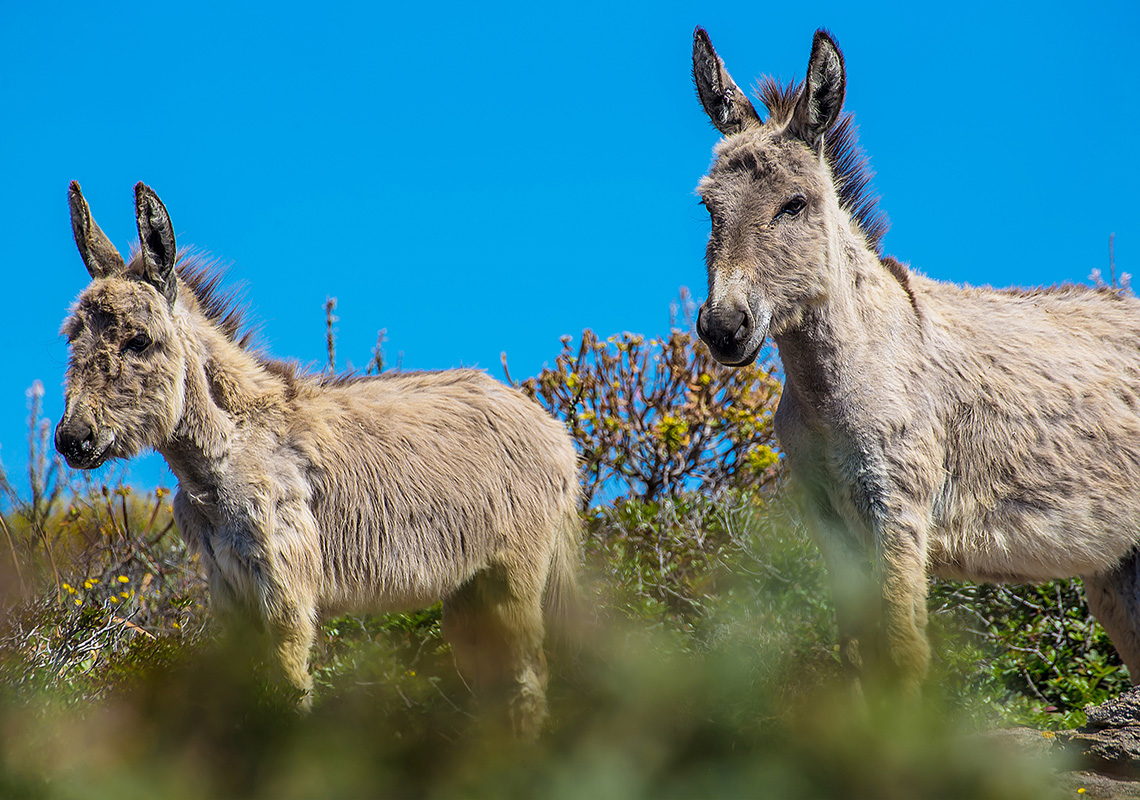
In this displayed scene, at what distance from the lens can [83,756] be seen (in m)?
2.70

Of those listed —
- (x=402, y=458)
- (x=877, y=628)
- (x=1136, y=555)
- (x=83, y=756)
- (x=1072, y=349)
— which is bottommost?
(x=83, y=756)

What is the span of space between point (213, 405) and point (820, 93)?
2992 mm

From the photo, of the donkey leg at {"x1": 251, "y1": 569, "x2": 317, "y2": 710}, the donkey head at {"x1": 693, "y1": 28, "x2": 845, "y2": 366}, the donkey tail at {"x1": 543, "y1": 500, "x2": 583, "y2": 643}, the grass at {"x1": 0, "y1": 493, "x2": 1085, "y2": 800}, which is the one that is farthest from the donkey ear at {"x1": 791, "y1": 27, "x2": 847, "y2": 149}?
the donkey leg at {"x1": 251, "y1": 569, "x2": 317, "y2": 710}

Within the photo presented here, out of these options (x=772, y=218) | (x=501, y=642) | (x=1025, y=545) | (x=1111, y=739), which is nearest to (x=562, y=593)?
(x=501, y=642)

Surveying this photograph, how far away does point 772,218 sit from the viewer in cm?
404

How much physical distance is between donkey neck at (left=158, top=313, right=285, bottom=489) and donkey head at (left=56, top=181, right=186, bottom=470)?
0.07 m

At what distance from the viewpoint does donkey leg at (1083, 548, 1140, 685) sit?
4.86 metres

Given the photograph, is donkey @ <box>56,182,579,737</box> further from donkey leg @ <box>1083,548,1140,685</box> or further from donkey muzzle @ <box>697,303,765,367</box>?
donkey leg @ <box>1083,548,1140,685</box>

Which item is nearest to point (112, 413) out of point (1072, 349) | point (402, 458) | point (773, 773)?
point (402, 458)

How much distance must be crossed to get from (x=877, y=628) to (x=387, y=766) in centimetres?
212

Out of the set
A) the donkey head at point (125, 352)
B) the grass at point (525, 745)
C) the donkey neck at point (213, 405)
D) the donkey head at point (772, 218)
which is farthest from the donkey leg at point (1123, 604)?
the donkey head at point (125, 352)

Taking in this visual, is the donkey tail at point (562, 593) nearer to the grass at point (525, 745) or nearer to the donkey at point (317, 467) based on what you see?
the donkey at point (317, 467)

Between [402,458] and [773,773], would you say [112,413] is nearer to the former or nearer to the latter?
[402,458]

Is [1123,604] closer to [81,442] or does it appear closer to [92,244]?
[81,442]
